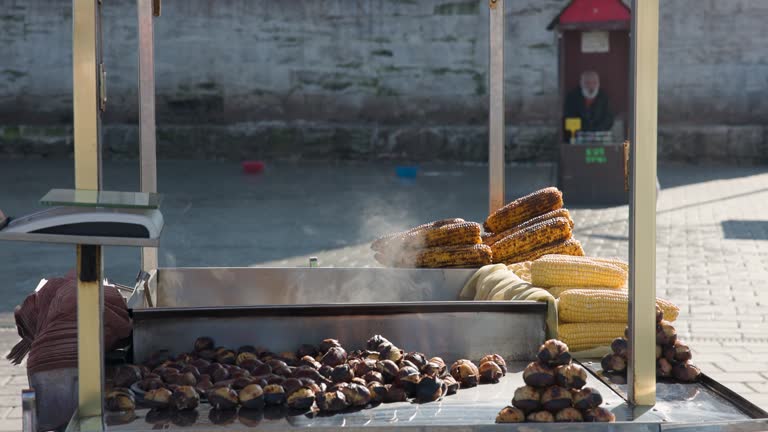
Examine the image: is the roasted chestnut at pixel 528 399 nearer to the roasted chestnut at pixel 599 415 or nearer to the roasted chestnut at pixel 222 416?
the roasted chestnut at pixel 599 415

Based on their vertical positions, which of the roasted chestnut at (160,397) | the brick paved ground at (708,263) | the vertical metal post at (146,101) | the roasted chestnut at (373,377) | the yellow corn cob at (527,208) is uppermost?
the vertical metal post at (146,101)

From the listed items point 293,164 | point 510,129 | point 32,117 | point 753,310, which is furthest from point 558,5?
point 753,310

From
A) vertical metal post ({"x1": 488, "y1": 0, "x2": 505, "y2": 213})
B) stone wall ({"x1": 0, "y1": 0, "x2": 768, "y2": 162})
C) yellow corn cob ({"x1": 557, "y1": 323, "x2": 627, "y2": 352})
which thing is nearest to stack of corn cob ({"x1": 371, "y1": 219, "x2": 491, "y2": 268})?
vertical metal post ({"x1": 488, "y1": 0, "x2": 505, "y2": 213})

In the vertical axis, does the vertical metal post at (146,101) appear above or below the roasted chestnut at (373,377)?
above

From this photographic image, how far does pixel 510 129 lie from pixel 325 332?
14123 mm

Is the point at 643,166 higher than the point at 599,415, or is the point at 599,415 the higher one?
the point at 643,166

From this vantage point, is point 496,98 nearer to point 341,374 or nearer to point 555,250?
point 555,250

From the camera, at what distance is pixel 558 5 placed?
17672 mm

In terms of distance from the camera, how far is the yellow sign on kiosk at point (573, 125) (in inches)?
517

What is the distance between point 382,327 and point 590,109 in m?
9.80

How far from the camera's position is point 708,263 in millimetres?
9078

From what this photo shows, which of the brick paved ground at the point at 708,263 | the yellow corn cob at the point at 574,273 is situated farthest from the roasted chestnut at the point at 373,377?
the brick paved ground at the point at 708,263

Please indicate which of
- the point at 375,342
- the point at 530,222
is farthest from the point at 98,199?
the point at 530,222

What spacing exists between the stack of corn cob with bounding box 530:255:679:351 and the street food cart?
0.11m
